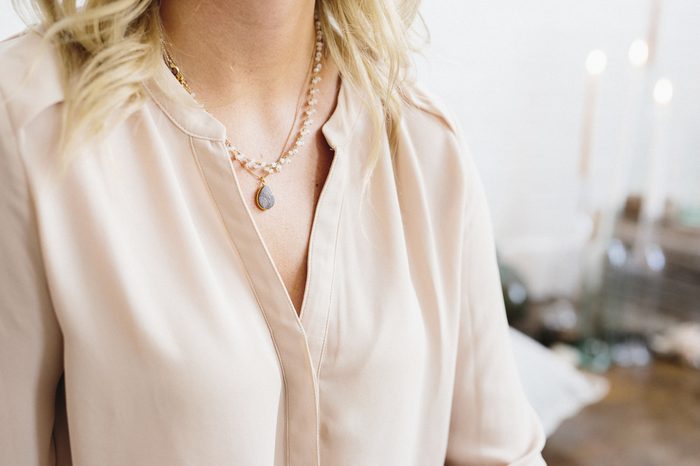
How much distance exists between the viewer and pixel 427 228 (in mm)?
830

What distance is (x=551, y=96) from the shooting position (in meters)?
2.90

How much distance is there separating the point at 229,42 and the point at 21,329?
347 millimetres

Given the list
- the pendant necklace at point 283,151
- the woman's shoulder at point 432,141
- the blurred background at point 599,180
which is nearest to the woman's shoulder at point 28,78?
the pendant necklace at point 283,151

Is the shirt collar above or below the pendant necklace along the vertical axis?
above

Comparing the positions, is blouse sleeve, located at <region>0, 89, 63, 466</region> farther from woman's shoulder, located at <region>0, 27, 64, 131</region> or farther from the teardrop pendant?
the teardrop pendant

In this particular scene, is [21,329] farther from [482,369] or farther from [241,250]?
[482,369]

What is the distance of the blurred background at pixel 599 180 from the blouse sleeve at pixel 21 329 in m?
1.96

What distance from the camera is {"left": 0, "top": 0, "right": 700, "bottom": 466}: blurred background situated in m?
2.62

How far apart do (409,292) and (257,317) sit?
0.61 feet

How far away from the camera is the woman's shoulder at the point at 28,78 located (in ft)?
1.98

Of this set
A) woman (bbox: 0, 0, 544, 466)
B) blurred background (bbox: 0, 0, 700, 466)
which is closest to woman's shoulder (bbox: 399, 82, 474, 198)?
woman (bbox: 0, 0, 544, 466)

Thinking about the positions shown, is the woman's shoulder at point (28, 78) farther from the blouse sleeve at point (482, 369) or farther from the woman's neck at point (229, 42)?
the blouse sleeve at point (482, 369)

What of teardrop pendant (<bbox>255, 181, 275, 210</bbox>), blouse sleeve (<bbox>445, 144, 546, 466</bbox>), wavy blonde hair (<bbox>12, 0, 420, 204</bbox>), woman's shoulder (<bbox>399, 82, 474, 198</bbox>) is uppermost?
wavy blonde hair (<bbox>12, 0, 420, 204</bbox>)

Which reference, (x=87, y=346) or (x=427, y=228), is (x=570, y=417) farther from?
(x=87, y=346)
